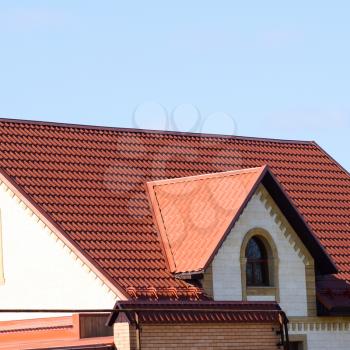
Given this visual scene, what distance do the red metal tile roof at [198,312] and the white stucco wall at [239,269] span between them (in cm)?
145

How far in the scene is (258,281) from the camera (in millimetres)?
34094

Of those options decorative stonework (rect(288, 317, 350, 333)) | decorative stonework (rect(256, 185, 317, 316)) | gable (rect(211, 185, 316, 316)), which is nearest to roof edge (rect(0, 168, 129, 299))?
gable (rect(211, 185, 316, 316))

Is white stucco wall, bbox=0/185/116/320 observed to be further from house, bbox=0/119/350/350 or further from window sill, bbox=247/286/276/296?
window sill, bbox=247/286/276/296

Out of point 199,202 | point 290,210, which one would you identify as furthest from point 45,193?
point 290,210

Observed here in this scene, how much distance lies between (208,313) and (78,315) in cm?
281

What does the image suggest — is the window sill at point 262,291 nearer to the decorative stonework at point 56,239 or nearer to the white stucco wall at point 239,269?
the white stucco wall at point 239,269

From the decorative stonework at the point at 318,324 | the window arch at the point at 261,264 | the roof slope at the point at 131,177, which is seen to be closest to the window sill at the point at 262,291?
the window arch at the point at 261,264

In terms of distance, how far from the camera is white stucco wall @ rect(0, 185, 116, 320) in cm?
3153

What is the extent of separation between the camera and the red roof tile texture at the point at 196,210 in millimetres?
32781

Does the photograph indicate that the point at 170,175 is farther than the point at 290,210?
Yes

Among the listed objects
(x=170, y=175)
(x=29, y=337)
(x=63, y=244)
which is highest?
(x=170, y=175)

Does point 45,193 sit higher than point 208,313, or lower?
higher

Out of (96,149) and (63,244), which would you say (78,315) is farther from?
(96,149)

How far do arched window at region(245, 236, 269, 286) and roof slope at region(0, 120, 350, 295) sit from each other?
2172 mm
